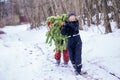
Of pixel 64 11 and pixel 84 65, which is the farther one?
pixel 64 11

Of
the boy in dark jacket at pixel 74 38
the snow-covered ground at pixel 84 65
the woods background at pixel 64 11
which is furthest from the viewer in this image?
the woods background at pixel 64 11

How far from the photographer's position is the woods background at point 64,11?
53.4 feet

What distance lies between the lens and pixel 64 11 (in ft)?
79.2

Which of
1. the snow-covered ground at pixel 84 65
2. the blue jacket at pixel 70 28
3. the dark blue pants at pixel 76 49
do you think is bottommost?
the snow-covered ground at pixel 84 65

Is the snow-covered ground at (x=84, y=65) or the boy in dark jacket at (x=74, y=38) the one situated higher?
the boy in dark jacket at (x=74, y=38)

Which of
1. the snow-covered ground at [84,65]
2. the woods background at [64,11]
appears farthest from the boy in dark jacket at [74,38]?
the woods background at [64,11]

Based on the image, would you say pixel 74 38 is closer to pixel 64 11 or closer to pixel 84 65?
pixel 84 65

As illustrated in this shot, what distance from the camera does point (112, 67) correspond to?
30.5 feet

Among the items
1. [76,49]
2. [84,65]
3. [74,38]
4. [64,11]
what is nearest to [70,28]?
[74,38]

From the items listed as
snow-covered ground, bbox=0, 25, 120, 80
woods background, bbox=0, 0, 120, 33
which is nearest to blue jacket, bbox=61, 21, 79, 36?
snow-covered ground, bbox=0, 25, 120, 80

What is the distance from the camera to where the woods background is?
16.3 meters

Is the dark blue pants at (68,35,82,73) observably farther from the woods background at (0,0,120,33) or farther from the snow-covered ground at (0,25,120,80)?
the woods background at (0,0,120,33)

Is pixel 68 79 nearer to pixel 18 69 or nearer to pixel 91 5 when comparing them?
pixel 18 69

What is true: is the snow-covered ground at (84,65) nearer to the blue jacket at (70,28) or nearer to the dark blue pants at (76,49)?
the dark blue pants at (76,49)
